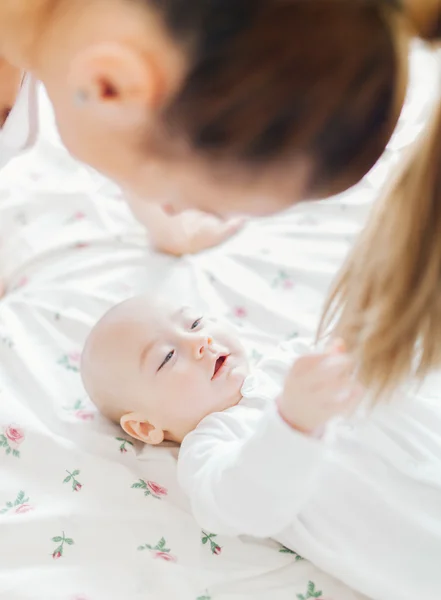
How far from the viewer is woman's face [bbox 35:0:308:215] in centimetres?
43

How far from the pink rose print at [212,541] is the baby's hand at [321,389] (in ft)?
0.87

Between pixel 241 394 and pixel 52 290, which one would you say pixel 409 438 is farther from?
pixel 52 290

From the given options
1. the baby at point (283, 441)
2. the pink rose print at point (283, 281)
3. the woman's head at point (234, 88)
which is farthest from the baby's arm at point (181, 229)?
the woman's head at point (234, 88)

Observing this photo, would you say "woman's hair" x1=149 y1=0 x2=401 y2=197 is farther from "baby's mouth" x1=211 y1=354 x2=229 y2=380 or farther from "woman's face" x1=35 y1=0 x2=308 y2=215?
"baby's mouth" x1=211 y1=354 x2=229 y2=380

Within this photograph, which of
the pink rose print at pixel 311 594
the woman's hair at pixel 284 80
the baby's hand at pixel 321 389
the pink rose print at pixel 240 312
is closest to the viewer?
the woman's hair at pixel 284 80

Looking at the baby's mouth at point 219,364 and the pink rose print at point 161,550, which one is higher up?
the baby's mouth at point 219,364

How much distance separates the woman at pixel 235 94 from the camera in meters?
0.41

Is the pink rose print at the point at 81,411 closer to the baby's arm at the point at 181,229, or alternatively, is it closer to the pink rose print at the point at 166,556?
the pink rose print at the point at 166,556

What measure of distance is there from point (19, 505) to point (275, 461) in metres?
0.39

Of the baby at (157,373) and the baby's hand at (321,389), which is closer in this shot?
the baby's hand at (321,389)

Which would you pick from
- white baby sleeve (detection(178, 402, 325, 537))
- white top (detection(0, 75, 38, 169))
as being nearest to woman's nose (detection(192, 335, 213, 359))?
white baby sleeve (detection(178, 402, 325, 537))

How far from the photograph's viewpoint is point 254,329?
3.76ft

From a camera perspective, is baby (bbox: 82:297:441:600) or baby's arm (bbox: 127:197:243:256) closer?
baby (bbox: 82:297:441:600)

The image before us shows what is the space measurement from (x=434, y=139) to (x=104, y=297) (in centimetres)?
80
